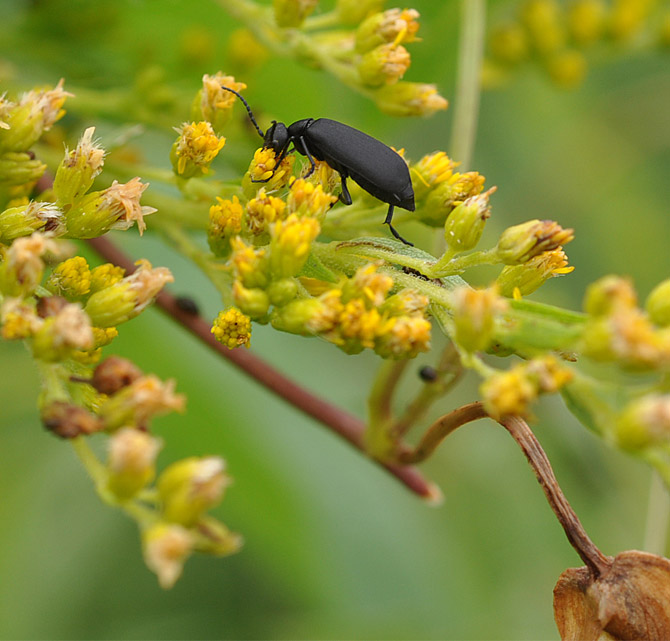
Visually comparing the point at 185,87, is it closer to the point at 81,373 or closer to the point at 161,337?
the point at 161,337

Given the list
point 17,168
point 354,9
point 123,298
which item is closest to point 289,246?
point 123,298

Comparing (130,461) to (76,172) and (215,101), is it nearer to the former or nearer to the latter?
(76,172)

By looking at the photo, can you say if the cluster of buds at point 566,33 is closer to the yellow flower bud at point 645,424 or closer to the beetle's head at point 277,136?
the beetle's head at point 277,136

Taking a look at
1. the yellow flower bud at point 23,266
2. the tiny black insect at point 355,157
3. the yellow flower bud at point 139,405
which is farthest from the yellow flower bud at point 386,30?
the yellow flower bud at point 139,405

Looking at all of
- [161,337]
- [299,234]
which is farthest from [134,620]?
[299,234]

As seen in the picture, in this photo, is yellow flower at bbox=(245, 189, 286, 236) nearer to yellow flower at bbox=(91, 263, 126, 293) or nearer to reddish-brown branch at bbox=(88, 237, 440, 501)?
yellow flower at bbox=(91, 263, 126, 293)

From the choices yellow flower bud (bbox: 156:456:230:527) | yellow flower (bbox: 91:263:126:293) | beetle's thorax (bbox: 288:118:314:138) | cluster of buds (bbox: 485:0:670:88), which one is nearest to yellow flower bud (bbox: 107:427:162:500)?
yellow flower bud (bbox: 156:456:230:527)

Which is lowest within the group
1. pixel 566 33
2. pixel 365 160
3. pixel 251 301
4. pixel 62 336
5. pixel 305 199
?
pixel 62 336
